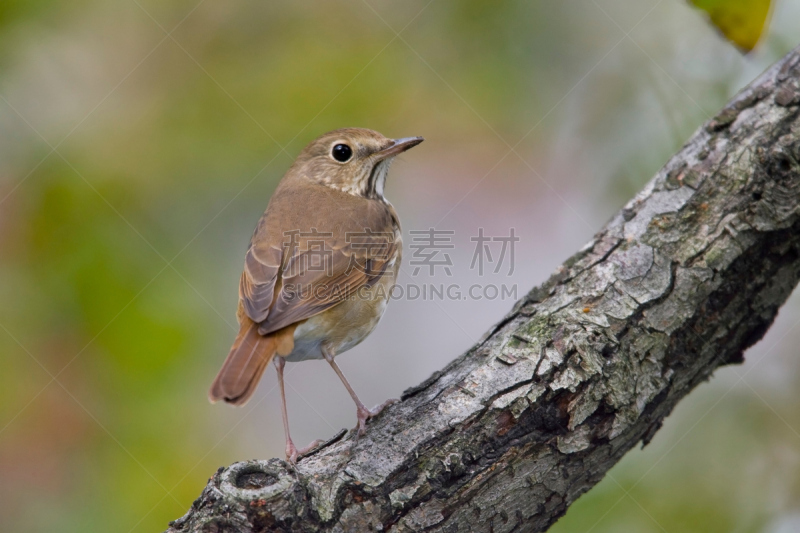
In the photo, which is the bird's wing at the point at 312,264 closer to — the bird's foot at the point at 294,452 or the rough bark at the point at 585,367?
the bird's foot at the point at 294,452

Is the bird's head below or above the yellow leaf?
below

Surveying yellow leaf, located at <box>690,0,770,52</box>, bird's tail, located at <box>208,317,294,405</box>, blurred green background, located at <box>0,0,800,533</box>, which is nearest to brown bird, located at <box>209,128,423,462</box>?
bird's tail, located at <box>208,317,294,405</box>

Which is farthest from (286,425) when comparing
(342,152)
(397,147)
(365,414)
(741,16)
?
(741,16)

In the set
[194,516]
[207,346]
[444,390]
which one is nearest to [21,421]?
[207,346]

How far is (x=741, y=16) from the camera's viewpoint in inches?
117

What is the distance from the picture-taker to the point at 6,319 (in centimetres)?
407

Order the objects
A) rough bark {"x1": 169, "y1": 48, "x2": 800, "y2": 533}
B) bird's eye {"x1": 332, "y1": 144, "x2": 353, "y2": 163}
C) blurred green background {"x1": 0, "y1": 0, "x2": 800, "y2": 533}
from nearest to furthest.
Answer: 1. rough bark {"x1": 169, "y1": 48, "x2": 800, "y2": 533}
2. blurred green background {"x1": 0, "y1": 0, "x2": 800, "y2": 533}
3. bird's eye {"x1": 332, "y1": 144, "x2": 353, "y2": 163}

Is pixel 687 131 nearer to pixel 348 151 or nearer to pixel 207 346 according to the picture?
pixel 348 151

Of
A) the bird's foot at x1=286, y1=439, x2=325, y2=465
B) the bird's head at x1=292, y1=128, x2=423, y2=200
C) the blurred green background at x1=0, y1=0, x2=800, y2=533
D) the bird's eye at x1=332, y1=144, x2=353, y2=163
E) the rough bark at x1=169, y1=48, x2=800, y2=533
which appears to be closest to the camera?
the rough bark at x1=169, y1=48, x2=800, y2=533

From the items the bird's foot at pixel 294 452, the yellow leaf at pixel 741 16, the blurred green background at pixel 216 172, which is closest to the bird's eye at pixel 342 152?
the blurred green background at pixel 216 172

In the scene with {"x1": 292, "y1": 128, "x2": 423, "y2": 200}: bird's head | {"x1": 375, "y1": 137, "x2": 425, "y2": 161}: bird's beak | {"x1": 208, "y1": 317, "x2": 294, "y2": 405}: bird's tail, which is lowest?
{"x1": 208, "y1": 317, "x2": 294, "y2": 405}: bird's tail

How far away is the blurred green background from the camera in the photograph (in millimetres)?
4027

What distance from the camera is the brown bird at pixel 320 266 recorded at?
3.89m

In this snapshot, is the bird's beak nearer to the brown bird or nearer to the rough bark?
the brown bird
